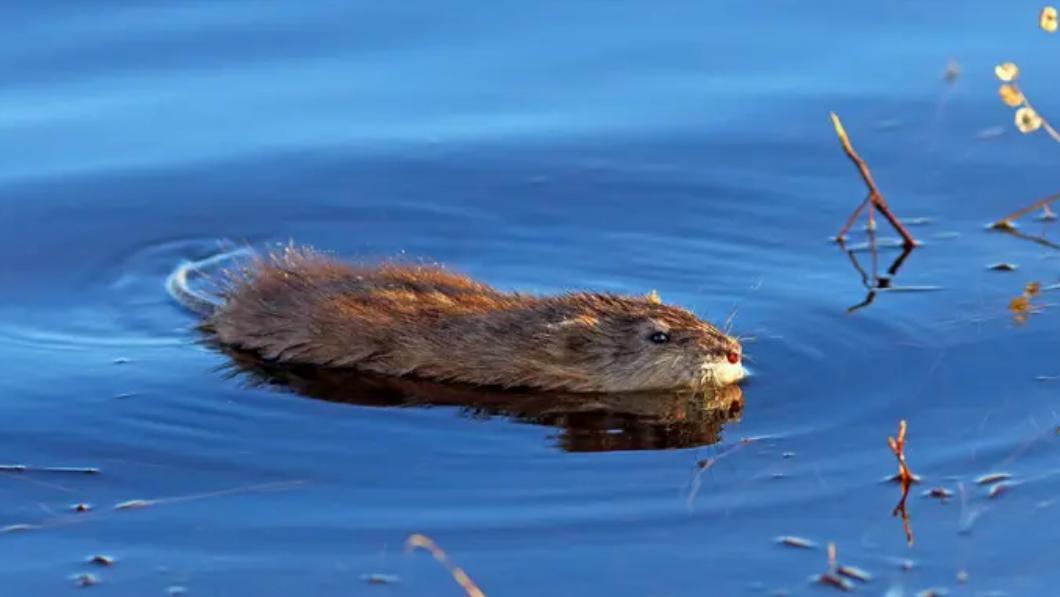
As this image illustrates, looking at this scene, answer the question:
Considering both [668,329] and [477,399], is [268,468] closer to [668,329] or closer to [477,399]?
[477,399]

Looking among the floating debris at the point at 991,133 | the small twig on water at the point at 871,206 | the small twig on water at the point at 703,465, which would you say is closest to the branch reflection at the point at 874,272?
the small twig on water at the point at 871,206

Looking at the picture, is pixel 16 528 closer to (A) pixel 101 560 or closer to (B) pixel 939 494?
(A) pixel 101 560

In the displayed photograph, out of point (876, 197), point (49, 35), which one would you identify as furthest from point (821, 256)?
point (49, 35)

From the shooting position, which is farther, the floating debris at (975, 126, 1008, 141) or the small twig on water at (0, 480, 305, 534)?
the floating debris at (975, 126, 1008, 141)

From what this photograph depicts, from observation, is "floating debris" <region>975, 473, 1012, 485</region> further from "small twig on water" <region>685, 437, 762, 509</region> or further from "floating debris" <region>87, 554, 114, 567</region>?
"floating debris" <region>87, 554, 114, 567</region>

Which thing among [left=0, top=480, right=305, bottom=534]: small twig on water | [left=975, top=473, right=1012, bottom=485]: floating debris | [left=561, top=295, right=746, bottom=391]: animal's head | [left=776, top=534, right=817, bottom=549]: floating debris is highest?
[left=561, top=295, right=746, bottom=391]: animal's head

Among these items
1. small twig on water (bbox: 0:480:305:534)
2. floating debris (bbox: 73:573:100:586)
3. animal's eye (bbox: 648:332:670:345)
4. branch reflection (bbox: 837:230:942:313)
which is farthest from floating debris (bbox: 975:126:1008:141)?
floating debris (bbox: 73:573:100:586)

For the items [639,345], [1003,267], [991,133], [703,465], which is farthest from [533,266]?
[991,133]
